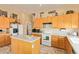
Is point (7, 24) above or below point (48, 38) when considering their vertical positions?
above

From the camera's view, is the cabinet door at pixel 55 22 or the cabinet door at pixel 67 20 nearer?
the cabinet door at pixel 67 20

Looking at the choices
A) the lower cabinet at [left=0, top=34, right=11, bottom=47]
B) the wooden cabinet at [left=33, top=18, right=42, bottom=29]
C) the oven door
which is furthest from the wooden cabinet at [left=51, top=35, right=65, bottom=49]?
the lower cabinet at [left=0, top=34, right=11, bottom=47]

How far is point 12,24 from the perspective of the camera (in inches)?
242

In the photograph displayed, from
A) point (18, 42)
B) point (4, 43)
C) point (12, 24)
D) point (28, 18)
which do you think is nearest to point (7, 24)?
point (12, 24)

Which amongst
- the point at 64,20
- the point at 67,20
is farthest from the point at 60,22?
the point at 67,20

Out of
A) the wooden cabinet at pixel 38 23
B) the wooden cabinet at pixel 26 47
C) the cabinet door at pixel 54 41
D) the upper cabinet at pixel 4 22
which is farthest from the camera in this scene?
the wooden cabinet at pixel 38 23

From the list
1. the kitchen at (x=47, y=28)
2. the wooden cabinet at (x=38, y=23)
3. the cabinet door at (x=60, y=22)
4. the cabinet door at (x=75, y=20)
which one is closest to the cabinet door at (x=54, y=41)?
the kitchen at (x=47, y=28)

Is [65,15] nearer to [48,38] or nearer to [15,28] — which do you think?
[48,38]

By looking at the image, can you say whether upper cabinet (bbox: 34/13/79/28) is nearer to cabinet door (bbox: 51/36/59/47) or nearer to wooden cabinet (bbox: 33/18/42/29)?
wooden cabinet (bbox: 33/18/42/29)

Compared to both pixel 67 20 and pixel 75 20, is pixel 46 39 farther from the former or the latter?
pixel 75 20

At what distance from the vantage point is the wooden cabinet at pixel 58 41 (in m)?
4.84

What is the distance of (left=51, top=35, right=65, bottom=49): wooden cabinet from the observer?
4844 mm

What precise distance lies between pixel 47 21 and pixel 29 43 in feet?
10.5

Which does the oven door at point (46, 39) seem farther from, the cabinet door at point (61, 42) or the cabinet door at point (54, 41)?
the cabinet door at point (61, 42)
